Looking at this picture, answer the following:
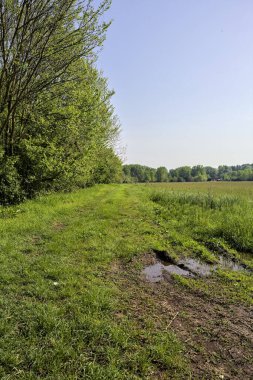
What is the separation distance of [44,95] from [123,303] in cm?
1097

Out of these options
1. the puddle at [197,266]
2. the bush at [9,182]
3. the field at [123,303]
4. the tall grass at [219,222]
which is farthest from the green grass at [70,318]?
the bush at [9,182]

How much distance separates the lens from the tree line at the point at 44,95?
10.8 m

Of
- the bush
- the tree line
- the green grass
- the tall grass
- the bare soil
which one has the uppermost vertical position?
the tree line

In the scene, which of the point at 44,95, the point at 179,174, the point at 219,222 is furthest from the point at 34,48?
the point at 179,174

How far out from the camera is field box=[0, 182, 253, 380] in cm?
305

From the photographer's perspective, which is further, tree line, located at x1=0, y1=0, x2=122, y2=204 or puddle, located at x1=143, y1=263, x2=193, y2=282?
tree line, located at x1=0, y1=0, x2=122, y2=204

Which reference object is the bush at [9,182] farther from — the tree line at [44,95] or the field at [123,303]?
the field at [123,303]

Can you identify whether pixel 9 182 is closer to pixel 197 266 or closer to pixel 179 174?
pixel 197 266

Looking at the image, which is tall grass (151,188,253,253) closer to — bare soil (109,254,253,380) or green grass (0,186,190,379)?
green grass (0,186,190,379)

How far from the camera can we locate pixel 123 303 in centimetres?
438

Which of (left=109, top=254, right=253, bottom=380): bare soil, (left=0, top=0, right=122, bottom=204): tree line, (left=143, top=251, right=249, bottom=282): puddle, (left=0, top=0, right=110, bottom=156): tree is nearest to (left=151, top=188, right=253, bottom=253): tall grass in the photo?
(left=143, top=251, right=249, bottom=282): puddle

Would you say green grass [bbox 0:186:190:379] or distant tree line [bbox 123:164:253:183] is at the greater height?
distant tree line [bbox 123:164:253:183]

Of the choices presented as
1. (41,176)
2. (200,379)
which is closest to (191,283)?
(200,379)

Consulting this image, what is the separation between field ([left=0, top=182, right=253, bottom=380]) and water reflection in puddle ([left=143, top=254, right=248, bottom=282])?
0.09 ft
